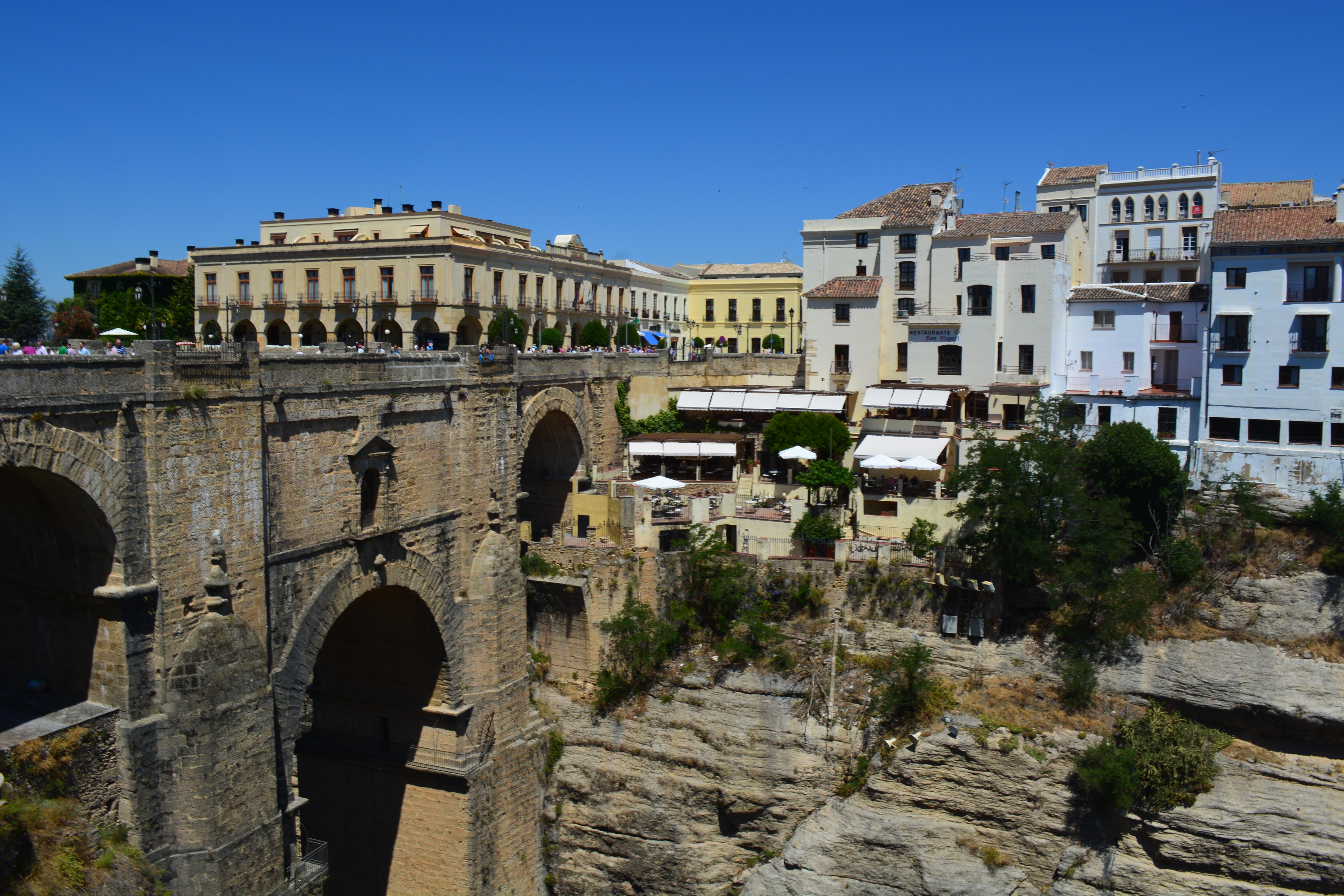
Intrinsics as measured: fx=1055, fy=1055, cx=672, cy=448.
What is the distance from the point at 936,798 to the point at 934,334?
17641mm

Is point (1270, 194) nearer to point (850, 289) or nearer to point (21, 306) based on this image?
point (850, 289)

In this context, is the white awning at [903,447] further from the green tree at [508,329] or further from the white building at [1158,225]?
the green tree at [508,329]

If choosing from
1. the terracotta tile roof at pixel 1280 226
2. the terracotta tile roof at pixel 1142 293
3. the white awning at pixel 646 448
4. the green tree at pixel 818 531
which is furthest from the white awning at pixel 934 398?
the terracotta tile roof at pixel 1280 226

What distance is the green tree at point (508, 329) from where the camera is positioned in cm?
4631

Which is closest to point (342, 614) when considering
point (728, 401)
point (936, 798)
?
point (936, 798)

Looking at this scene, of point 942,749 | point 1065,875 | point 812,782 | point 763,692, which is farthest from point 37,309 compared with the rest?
point 1065,875

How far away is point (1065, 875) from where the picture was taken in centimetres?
2411

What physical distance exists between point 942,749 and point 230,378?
17875 millimetres

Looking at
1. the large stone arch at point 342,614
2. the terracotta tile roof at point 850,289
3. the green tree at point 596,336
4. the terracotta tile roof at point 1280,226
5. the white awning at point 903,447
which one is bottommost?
the large stone arch at point 342,614

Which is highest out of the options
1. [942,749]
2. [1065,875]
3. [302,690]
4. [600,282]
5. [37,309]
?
[600,282]

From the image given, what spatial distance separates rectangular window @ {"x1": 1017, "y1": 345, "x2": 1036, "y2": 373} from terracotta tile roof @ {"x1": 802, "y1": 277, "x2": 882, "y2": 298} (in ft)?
18.6

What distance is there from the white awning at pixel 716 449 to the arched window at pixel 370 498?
14.4 metres

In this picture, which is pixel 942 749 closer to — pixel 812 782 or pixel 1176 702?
pixel 812 782

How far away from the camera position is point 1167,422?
1324 inches
